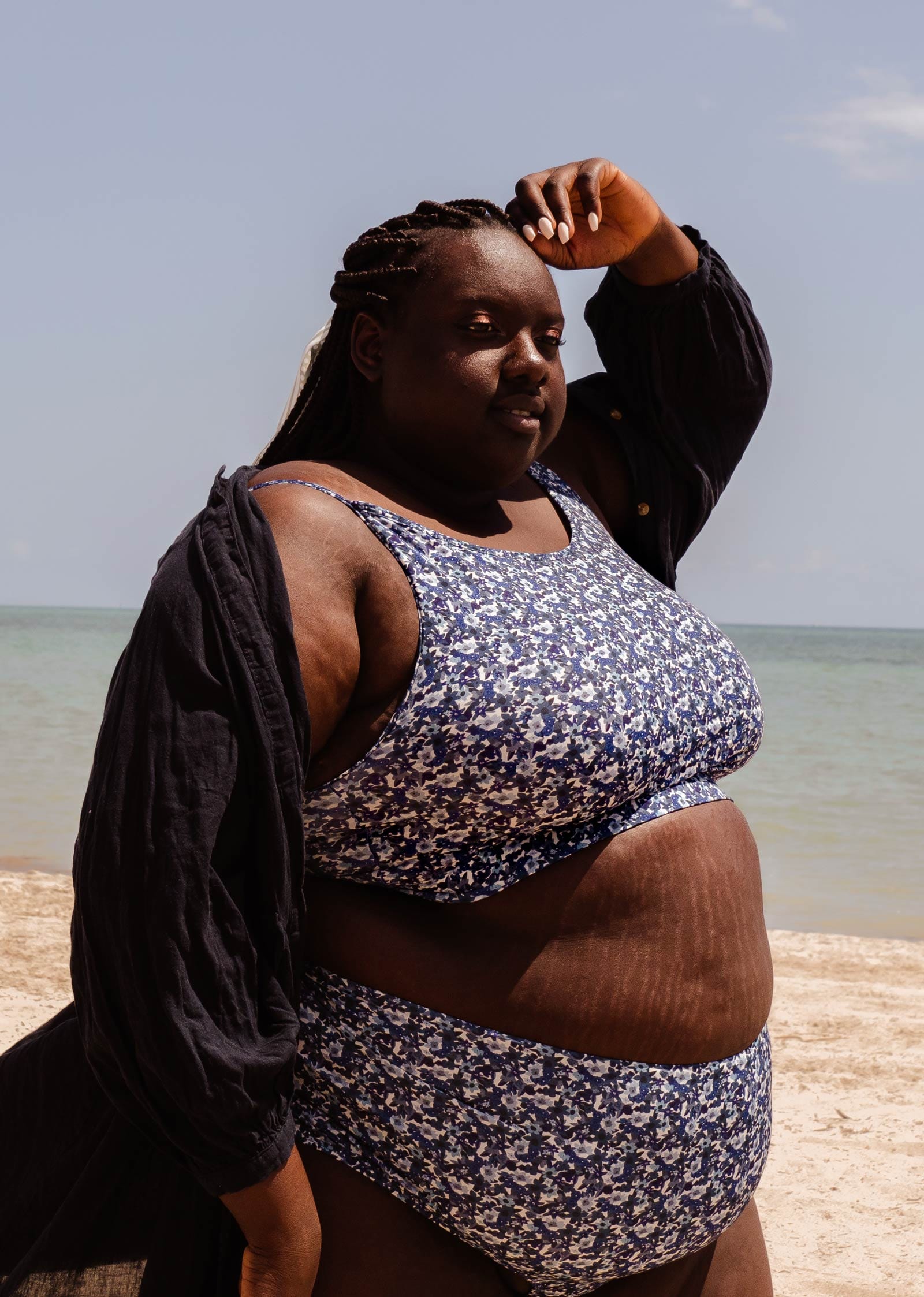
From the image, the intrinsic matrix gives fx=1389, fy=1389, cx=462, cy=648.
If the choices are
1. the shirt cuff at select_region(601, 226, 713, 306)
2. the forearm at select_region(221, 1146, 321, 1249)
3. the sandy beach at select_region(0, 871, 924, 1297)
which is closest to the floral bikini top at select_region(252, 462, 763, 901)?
the forearm at select_region(221, 1146, 321, 1249)

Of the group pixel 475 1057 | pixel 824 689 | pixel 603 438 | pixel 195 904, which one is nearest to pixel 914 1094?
pixel 603 438

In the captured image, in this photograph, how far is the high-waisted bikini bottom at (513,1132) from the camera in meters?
1.58

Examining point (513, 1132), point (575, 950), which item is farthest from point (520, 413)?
point (513, 1132)

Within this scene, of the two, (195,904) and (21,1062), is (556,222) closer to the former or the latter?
(195,904)

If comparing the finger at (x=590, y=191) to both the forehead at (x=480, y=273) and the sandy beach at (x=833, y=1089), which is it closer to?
the forehead at (x=480, y=273)

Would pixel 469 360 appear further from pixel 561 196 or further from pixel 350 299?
pixel 561 196

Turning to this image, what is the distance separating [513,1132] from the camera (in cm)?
158

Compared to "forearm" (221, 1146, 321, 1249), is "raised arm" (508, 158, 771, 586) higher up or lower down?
higher up

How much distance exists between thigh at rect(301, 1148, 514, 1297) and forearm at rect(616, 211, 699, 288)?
141 cm

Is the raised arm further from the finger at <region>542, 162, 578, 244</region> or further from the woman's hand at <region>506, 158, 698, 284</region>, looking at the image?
the finger at <region>542, 162, 578, 244</region>

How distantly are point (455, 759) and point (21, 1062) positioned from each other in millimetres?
863

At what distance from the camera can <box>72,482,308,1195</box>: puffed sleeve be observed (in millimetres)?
1414

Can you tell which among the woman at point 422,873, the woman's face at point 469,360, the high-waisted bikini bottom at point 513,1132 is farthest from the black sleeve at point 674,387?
the high-waisted bikini bottom at point 513,1132

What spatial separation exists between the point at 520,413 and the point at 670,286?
1.93 ft
